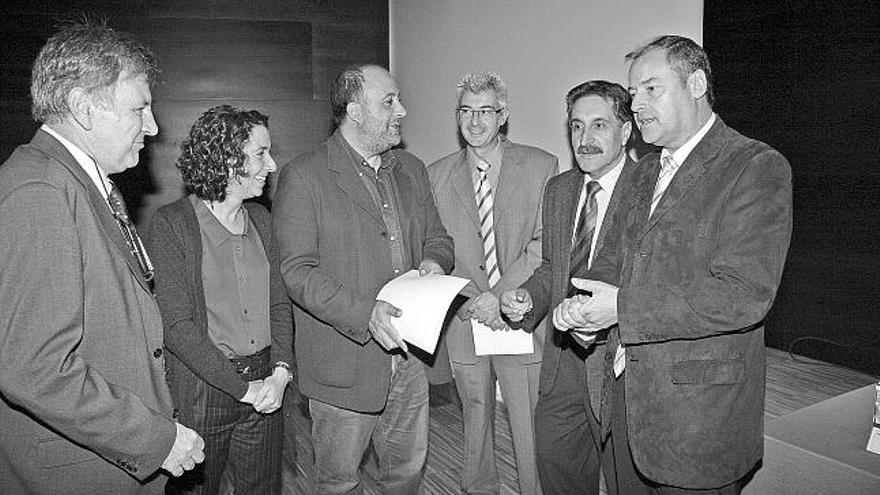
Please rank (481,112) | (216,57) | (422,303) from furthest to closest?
(216,57) < (481,112) < (422,303)

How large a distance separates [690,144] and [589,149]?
0.72 m

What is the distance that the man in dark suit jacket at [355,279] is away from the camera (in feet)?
7.96

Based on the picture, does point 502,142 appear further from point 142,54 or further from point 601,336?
point 142,54

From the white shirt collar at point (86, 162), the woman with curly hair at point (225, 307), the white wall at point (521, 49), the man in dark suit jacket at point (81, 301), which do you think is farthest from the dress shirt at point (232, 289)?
the white wall at point (521, 49)

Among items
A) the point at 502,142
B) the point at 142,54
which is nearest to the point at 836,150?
the point at 502,142

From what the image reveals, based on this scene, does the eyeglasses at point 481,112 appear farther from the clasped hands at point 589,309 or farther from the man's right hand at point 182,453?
the man's right hand at point 182,453

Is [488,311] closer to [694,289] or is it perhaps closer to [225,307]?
[225,307]

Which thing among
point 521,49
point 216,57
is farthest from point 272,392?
point 216,57

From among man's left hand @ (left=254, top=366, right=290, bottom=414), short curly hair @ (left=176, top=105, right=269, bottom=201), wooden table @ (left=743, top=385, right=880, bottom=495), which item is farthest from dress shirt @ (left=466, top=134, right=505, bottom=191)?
wooden table @ (left=743, top=385, right=880, bottom=495)

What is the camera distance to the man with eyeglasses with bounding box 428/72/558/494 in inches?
123

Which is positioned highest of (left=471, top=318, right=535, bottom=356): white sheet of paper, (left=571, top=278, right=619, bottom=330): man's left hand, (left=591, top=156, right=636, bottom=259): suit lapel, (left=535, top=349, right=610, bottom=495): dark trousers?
(left=591, top=156, right=636, bottom=259): suit lapel

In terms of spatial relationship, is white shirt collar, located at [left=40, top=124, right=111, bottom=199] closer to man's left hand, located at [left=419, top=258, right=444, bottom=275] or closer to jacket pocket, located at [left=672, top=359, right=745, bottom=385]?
man's left hand, located at [left=419, top=258, right=444, bottom=275]

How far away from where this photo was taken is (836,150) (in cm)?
416

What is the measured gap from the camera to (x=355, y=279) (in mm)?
2537
